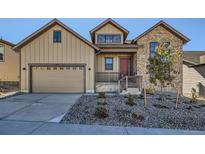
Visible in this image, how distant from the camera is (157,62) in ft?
34.1

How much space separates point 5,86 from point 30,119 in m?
16.2

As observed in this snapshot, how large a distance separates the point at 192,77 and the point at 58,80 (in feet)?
48.4

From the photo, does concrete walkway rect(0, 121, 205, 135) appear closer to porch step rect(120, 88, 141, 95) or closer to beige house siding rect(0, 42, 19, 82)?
porch step rect(120, 88, 141, 95)

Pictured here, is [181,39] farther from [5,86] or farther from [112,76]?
[5,86]

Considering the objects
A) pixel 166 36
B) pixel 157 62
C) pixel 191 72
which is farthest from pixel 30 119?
pixel 191 72

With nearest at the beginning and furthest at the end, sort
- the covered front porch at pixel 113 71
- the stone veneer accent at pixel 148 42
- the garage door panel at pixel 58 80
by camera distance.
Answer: the garage door panel at pixel 58 80 < the covered front porch at pixel 113 71 < the stone veneer accent at pixel 148 42

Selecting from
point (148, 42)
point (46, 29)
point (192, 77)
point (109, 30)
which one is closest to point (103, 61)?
point (109, 30)

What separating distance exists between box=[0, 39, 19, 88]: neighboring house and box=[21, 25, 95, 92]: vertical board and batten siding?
7847 millimetres

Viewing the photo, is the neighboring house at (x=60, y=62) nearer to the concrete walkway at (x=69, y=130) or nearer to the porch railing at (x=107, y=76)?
the porch railing at (x=107, y=76)

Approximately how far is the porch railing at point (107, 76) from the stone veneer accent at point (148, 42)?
203 cm

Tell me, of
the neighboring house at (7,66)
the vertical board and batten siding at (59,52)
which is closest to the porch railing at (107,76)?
the vertical board and batten siding at (59,52)

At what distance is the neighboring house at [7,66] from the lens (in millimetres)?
21484

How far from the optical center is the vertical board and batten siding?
1498cm

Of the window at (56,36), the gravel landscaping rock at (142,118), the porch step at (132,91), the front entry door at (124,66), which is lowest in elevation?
the gravel landscaping rock at (142,118)
